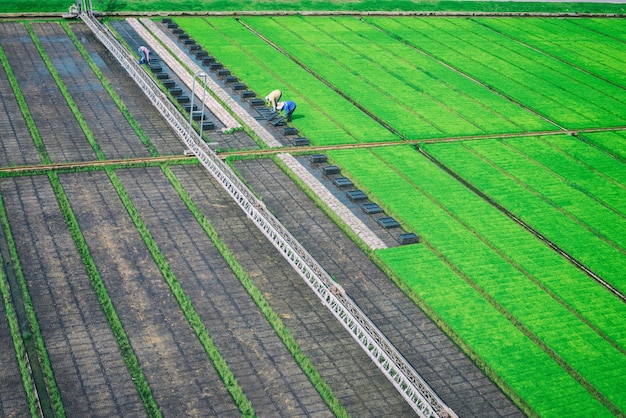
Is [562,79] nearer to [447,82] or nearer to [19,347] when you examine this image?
[447,82]

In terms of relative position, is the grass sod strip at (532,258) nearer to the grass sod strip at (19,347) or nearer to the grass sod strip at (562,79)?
the grass sod strip at (562,79)

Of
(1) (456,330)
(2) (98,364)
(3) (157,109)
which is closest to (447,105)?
(3) (157,109)

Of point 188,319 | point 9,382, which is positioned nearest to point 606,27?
point 188,319

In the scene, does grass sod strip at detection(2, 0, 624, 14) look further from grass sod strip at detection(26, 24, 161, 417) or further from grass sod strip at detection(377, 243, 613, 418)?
grass sod strip at detection(377, 243, 613, 418)

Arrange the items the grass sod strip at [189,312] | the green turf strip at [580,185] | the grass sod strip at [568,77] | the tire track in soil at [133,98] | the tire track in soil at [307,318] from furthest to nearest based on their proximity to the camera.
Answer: the grass sod strip at [568,77] → the tire track in soil at [133,98] → the green turf strip at [580,185] → the tire track in soil at [307,318] → the grass sod strip at [189,312]

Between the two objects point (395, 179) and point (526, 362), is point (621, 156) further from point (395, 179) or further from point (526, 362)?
point (526, 362)

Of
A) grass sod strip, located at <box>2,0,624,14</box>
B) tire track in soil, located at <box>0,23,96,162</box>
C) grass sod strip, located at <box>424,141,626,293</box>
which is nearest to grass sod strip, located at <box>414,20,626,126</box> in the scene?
grass sod strip, located at <box>2,0,624,14</box>

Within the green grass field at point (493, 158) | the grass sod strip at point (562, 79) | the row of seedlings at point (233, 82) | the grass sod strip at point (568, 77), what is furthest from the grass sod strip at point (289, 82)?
the grass sod strip at point (568, 77)
